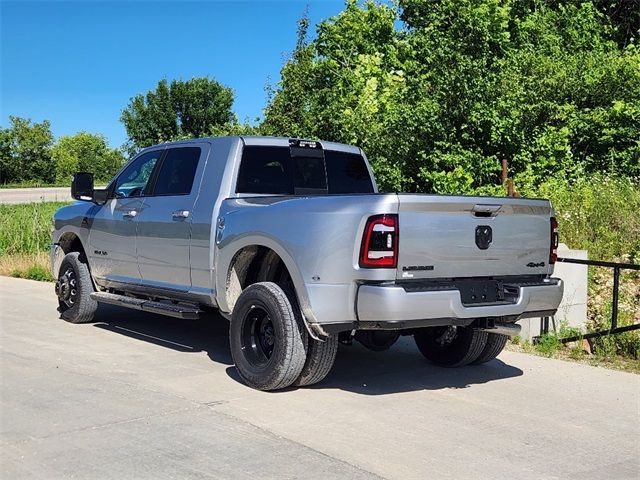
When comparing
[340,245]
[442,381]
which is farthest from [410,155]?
[340,245]

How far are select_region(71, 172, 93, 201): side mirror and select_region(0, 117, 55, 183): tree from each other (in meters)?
76.5

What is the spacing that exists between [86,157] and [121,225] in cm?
10545

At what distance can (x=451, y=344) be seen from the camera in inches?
267

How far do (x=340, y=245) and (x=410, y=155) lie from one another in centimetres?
873

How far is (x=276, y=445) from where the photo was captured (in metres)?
4.49

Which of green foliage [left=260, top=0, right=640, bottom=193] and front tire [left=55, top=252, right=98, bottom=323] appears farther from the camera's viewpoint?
green foliage [left=260, top=0, right=640, bottom=193]

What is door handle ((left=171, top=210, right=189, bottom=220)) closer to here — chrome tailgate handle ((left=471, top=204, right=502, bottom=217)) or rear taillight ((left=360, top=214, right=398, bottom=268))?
rear taillight ((left=360, top=214, right=398, bottom=268))

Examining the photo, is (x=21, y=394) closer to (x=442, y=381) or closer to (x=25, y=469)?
(x=25, y=469)

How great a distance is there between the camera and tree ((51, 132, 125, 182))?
9075 centimetres

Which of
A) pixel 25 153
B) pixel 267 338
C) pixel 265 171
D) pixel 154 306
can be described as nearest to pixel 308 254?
pixel 267 338

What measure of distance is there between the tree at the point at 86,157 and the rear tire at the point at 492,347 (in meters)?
75.6

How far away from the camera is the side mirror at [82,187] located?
809 centimetres

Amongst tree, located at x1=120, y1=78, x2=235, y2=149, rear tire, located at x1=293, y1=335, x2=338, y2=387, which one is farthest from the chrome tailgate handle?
tree, located at x1=120, y1=78, x2=235, y2=149

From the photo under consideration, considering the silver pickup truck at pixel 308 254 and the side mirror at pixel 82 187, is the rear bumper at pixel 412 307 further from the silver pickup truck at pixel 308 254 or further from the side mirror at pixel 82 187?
the side mirror at pixel 82 187
